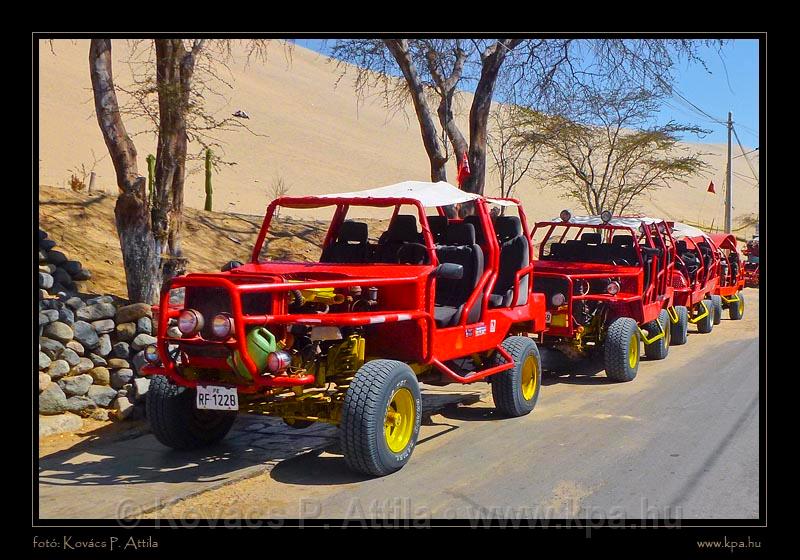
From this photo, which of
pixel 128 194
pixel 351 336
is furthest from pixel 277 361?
pixel 128 194

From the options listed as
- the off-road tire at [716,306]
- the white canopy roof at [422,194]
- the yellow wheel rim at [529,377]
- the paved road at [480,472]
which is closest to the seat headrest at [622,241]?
the paved road at [480,472]

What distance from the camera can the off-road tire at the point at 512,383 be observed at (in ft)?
28.2

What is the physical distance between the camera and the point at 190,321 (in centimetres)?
628

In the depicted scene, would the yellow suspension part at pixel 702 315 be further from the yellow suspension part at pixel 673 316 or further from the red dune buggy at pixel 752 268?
the red dune buggy at pixel 752 268

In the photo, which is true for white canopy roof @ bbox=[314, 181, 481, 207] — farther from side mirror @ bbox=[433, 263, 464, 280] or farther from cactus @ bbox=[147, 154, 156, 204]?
cactus @ bbox=[147, 154, 156, 204]

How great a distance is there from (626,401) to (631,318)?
2.12 m

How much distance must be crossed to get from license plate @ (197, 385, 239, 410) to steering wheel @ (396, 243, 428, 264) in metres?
2.40

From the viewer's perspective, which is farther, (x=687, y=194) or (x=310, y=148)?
(x=687, y=194)

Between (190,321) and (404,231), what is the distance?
281 centimetres

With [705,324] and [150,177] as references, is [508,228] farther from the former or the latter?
[705,324]

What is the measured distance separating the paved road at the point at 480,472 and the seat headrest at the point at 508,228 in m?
1.83
